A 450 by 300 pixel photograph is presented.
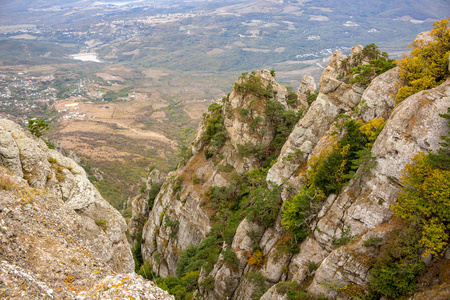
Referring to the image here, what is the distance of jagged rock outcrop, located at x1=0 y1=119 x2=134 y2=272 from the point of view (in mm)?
20391

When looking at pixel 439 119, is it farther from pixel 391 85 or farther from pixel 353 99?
pixel 353 99

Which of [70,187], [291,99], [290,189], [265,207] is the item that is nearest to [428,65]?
[290,189]

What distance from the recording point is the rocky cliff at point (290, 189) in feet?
72.6

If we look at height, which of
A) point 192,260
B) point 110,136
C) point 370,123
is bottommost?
point 110,136

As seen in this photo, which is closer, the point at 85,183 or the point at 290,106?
the point at 85,183

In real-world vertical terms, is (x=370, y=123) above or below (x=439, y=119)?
below

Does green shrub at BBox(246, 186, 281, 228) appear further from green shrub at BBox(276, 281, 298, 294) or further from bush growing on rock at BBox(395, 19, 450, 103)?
bush growing on rock at BBox(395, 19, 450, 103)

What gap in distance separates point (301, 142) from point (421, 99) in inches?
621

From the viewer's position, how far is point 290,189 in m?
33.7

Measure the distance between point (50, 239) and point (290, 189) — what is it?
26947mm

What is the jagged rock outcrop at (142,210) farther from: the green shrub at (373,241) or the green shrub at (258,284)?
the green shrub at (373,241)

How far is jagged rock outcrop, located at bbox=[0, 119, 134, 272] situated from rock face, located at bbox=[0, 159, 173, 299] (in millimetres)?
2518

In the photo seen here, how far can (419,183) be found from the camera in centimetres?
1967

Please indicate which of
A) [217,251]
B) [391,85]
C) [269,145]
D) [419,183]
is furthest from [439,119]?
[217,251]
